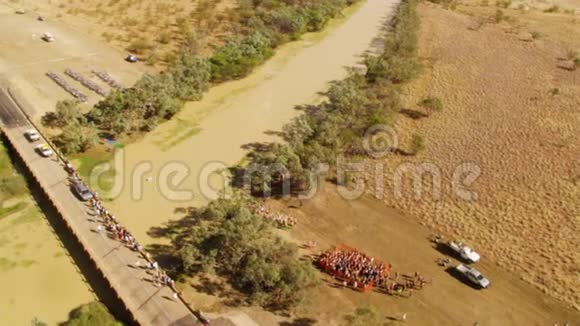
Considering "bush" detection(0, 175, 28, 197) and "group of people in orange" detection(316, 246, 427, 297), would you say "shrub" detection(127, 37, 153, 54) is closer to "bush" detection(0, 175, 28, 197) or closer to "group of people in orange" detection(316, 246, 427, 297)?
"bush" detection(0, 175, 28, 197)

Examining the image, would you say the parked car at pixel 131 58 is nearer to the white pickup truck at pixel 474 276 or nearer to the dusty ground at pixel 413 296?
the dusty ground at pixel 413 296

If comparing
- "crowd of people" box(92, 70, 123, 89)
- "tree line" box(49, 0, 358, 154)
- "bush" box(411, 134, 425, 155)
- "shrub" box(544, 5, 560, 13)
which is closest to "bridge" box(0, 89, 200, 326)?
"tree line" box(49, 0, 358, 154)

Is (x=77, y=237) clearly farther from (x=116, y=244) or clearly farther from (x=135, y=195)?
(x=135, y=195)

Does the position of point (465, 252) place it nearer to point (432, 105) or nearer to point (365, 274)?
point (365, 274)

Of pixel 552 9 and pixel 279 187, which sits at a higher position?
pixel 552 9

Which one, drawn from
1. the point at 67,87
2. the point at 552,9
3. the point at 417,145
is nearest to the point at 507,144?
the point at 417,145

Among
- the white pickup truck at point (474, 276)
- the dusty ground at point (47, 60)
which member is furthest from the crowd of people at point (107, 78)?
the white pickup truck at point (474, 276)
